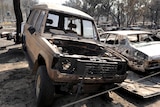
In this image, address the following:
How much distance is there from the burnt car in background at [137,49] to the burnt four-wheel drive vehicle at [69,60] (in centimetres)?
171

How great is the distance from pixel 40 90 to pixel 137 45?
451 centimetres

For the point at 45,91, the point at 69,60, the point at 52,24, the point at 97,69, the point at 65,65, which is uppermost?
the point at 52,24

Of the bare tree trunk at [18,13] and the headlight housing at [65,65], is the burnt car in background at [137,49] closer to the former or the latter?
the headlight housing at [65,65]

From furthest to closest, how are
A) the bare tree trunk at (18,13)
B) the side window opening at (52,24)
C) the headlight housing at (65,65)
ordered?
the bare tree trunk at (18,13), the side window opening at (52,24), the headlight housing at (65,65)

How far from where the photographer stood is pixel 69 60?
4.12 metres

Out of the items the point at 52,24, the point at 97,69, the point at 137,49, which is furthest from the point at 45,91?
the point at 137,49

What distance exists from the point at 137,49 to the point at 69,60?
3713mm

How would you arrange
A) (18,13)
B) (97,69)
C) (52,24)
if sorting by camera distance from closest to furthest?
1. (97,69)
2. (52,24)
3. (18,13)

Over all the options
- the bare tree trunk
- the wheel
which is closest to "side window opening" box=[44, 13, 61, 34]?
the wheel

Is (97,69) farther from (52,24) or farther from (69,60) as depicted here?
(52,24)

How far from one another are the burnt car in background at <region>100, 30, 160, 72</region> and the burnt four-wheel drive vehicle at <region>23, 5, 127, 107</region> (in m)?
1.71

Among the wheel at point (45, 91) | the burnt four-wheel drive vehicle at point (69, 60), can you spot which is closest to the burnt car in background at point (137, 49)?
the burnt four-wheel drive vehicle at point (69, 60)

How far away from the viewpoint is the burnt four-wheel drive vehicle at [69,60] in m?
4.14

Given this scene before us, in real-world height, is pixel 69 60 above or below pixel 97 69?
above
